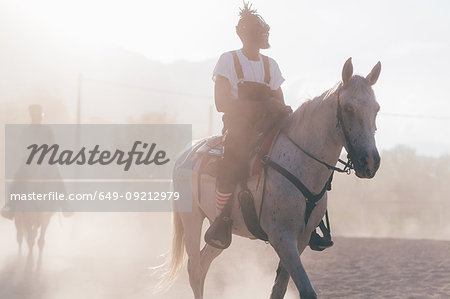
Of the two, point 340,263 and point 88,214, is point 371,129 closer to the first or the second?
point 340,263

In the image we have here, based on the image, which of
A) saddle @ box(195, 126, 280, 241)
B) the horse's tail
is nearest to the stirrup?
saddle @ box(195, 126, 280, 241)

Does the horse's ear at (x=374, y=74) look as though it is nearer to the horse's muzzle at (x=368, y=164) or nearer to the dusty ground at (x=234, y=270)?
the horse's muzzle at (x=368, y=164)

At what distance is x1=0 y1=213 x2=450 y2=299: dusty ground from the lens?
9078 mm

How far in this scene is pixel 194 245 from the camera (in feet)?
21.9

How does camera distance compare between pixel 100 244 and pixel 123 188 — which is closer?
pixel 100 244

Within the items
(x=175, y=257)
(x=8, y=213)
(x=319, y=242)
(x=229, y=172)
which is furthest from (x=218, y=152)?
(x=8, y=213)

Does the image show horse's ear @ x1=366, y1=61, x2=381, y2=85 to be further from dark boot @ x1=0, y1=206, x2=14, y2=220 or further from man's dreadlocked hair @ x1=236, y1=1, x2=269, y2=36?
dark boot @ x1=0, y1=206, x2=14, y2=220

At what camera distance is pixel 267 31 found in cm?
605

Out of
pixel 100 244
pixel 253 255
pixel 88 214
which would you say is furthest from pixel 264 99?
pixel 88 214

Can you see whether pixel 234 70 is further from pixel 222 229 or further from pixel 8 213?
pixel 8 213

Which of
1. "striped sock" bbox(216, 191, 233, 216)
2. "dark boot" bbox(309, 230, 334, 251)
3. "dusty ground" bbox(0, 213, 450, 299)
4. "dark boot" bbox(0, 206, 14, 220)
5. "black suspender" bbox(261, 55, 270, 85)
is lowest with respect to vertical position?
"dusty ground" bbox(0, 213, 450, 299)

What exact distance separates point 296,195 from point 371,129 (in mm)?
959

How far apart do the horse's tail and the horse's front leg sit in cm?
232

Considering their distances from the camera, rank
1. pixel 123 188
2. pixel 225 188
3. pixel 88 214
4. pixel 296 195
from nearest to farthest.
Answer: pixel 296 195
pixel 225 188
pixel 88 214
pixel 123 188
